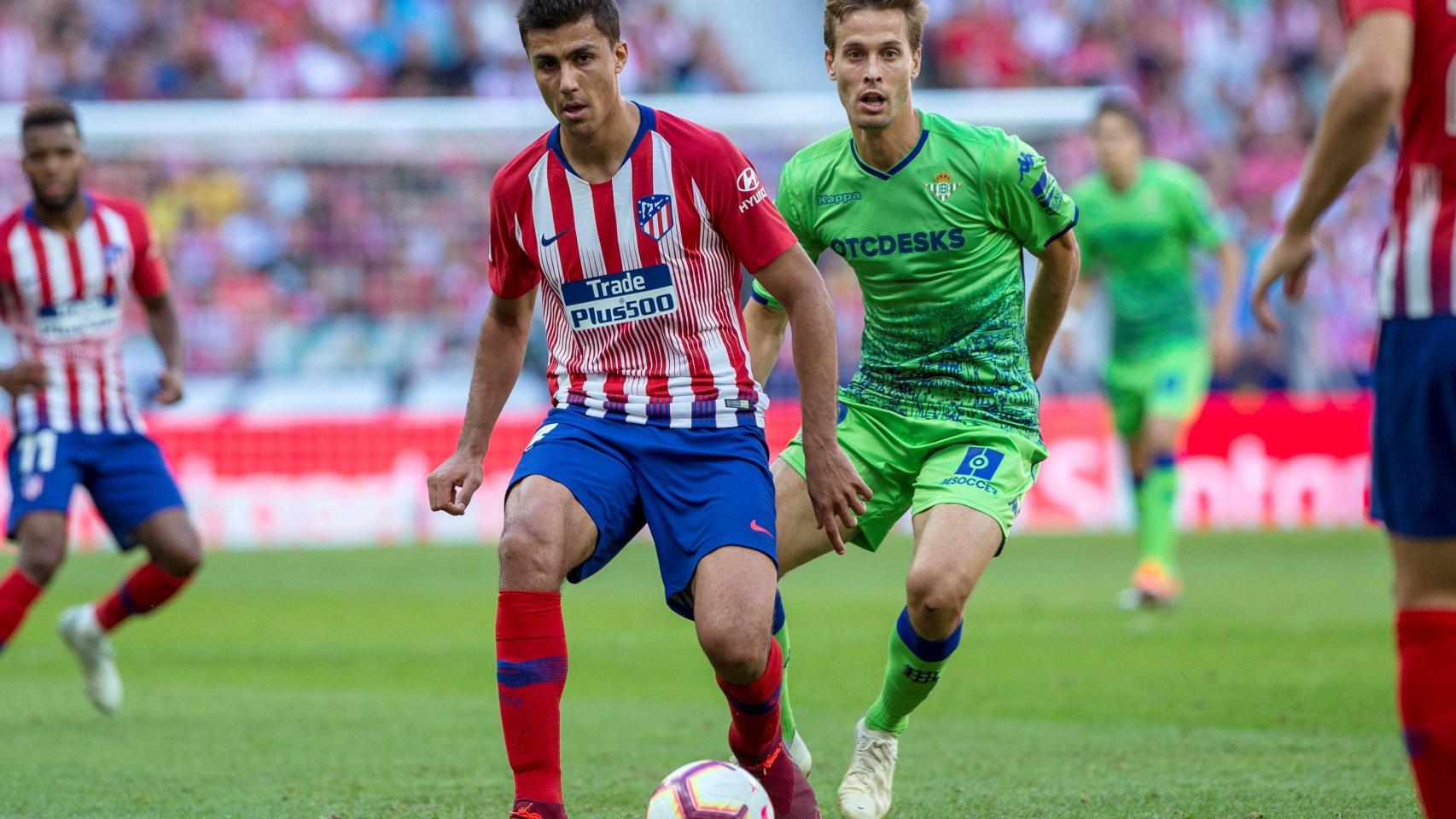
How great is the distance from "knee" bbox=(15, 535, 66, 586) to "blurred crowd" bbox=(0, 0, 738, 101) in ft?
43.0

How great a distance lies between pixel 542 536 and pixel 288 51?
17.6 metres

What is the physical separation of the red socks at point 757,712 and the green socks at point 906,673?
20.8 inches

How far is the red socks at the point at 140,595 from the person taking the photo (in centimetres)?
797

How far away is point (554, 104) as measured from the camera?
479 cm

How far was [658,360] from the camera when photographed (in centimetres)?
498

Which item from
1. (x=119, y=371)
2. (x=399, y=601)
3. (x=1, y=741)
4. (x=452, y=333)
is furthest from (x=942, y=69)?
A: (x=1, y=741)

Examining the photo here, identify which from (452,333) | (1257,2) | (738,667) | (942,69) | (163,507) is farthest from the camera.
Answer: (1257,2)

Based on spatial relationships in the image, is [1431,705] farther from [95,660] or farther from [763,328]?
[95,660]

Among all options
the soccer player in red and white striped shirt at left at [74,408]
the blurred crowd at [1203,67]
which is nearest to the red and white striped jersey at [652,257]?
the soccer player in red and white striped shirt at left at [74,408]

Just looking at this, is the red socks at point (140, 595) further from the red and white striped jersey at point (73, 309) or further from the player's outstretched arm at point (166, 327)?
the player's outstretched arm at point (166, 327)

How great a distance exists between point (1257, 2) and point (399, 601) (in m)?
17.4

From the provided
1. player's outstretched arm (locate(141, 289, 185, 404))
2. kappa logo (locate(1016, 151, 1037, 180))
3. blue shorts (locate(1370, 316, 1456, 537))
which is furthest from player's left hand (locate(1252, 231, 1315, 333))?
player's outstretched arm (locate(141, 289, 185, 404))

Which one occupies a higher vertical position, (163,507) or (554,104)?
(554,104)

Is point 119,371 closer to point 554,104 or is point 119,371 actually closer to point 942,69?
point 554,104
